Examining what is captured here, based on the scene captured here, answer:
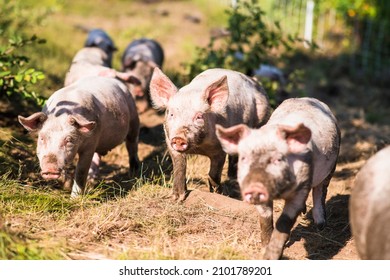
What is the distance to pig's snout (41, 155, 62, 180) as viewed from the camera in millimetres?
6332

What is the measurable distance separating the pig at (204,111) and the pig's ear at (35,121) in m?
1.09

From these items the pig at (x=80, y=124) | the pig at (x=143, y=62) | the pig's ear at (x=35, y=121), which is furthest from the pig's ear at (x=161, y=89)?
the pig at (x=143, y=62)

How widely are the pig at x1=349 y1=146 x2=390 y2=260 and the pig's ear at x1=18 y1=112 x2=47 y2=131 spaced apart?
10.4ft

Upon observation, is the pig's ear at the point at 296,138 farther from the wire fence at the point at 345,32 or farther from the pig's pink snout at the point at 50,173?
the wire fence at the point at 345,32

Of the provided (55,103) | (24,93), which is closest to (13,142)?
(24,93)

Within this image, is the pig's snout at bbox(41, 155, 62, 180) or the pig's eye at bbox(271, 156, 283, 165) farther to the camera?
the pig's snout at bbox(41, 155, 62, 180)

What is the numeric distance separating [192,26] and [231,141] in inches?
565

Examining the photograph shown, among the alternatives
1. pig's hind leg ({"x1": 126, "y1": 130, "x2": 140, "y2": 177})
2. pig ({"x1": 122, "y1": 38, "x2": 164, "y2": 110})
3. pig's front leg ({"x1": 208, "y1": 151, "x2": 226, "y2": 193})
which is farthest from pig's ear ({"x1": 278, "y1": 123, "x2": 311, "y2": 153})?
pig ({"x1": 122, "y1": 38, "x2": 164, "y2": 110})

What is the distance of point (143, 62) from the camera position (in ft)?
37.9

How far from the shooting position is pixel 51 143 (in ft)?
21.3

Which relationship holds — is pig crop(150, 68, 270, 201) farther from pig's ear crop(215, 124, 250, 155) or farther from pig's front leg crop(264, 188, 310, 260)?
pig's front leg crop(264, 188, 310, 260)

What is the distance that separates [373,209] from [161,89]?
2953 mm

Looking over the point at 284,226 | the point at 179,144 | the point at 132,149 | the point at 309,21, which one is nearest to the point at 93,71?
the point at 132,149

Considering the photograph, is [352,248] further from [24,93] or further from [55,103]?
[24,93]
